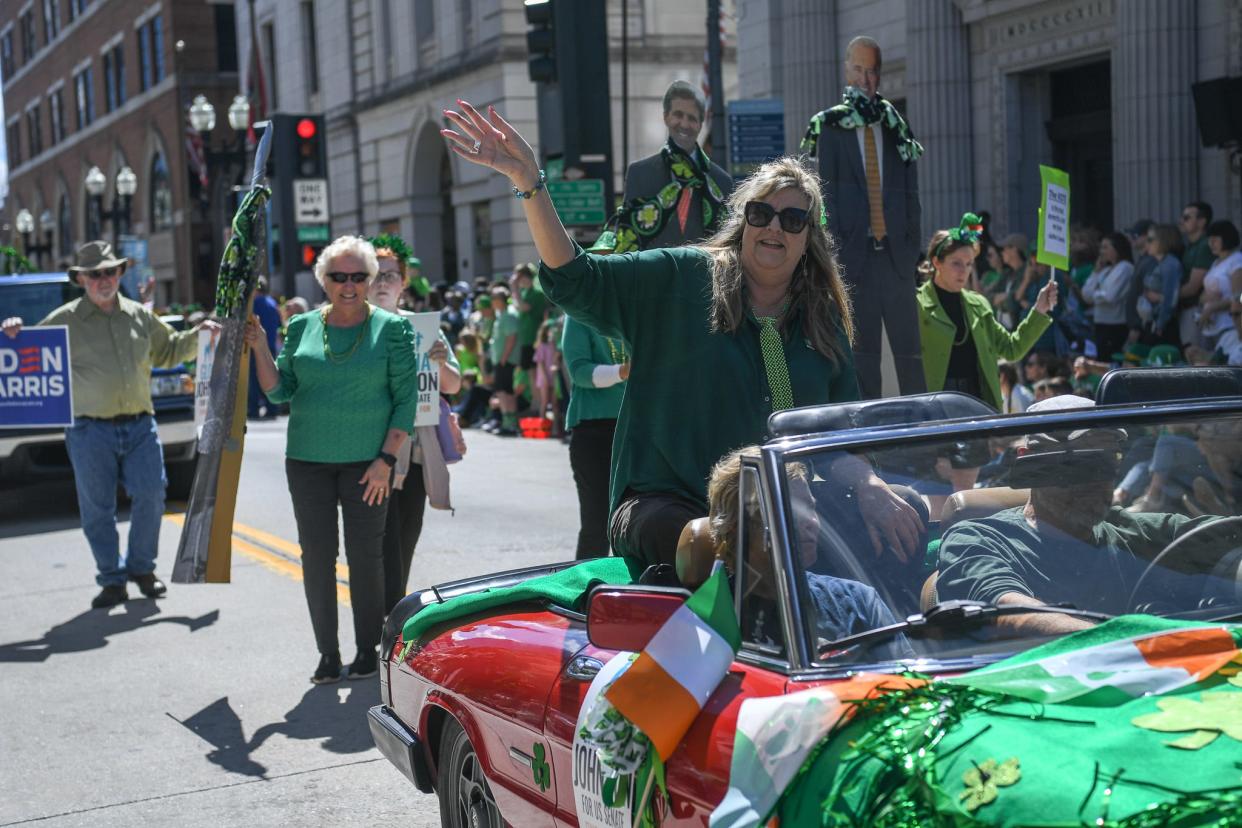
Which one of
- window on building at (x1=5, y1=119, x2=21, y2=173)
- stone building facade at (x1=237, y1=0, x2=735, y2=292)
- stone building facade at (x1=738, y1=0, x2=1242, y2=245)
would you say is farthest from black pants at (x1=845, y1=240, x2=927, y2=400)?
window on building at (x1=5, y1=119, x2=21, y2=173)

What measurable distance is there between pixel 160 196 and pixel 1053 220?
55.7 m

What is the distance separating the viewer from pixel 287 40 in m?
46.3

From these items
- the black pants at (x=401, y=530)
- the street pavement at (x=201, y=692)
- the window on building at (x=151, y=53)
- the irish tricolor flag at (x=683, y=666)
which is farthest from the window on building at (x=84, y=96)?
the irish tricolor flag at (x=683, y=666)

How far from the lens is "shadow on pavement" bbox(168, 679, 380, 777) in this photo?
250 inches

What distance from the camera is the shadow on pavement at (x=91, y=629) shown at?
27.9ft

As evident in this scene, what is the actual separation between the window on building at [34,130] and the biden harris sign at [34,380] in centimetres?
7360

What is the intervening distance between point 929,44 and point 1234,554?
1666cm

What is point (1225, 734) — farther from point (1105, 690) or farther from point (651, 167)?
point (651, 167)

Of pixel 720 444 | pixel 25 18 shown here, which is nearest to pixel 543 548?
pixel 720 444

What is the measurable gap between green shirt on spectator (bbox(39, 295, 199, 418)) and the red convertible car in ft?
20.5

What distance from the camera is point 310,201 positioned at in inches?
903

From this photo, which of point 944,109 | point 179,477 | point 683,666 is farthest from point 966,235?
point 944,109

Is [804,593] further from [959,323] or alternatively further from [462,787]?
[959,323]

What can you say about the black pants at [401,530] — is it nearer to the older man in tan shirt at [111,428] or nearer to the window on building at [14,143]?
the older man in tan shirt at [111,428]
